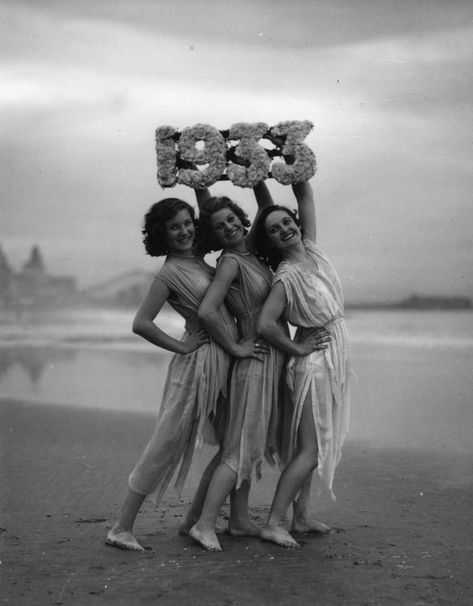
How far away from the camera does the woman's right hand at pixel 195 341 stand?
19.1ft

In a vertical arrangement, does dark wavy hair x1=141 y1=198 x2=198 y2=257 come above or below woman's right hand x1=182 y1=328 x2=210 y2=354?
above

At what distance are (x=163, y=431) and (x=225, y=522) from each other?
1.01 meters

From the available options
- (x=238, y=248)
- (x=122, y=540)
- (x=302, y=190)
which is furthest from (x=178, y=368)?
(x=302, y=190)

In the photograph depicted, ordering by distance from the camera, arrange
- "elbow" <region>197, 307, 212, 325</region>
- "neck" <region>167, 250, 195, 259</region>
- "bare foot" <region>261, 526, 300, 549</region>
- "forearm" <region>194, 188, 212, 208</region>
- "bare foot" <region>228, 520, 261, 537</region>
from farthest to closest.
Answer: "forearm" <region>194, 188, 212, 208</region> < "bare foot" <region>228, 520, 261, 537</region> < "neck" <region>167, 250, 195, 259</region> < "bare foot" <region>261, 526, 300, 549</region> < "elbow" <region>197, 307, 212, 325</region>

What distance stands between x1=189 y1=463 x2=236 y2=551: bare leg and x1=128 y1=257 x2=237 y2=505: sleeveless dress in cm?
18

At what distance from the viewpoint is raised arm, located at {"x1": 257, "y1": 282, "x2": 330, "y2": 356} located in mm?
5805

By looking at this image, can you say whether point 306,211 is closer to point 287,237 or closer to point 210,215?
point 287,237

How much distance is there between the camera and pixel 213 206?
5.88 m

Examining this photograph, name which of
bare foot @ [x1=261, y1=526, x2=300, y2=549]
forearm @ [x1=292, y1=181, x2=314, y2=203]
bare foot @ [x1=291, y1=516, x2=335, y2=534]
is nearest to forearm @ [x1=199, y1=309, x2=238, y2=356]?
forearm @ [x1=292, y1=181, x2=314, y2=203]

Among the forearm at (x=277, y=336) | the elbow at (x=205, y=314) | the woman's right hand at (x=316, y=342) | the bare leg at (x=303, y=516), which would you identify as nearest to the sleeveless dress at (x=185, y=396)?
the elbow at (x=205, y=314)

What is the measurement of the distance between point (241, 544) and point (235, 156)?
218 centimetres

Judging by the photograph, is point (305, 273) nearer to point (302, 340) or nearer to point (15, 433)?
point (302, 340)

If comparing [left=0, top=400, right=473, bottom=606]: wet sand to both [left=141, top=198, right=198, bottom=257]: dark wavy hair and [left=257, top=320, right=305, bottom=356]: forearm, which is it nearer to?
[left=257, top=320, right=305, bottom=356]: forearm

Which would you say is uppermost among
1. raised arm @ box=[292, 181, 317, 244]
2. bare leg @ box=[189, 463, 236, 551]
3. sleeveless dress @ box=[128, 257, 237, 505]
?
raised arm @ box=[292, 181, 317, 244]
